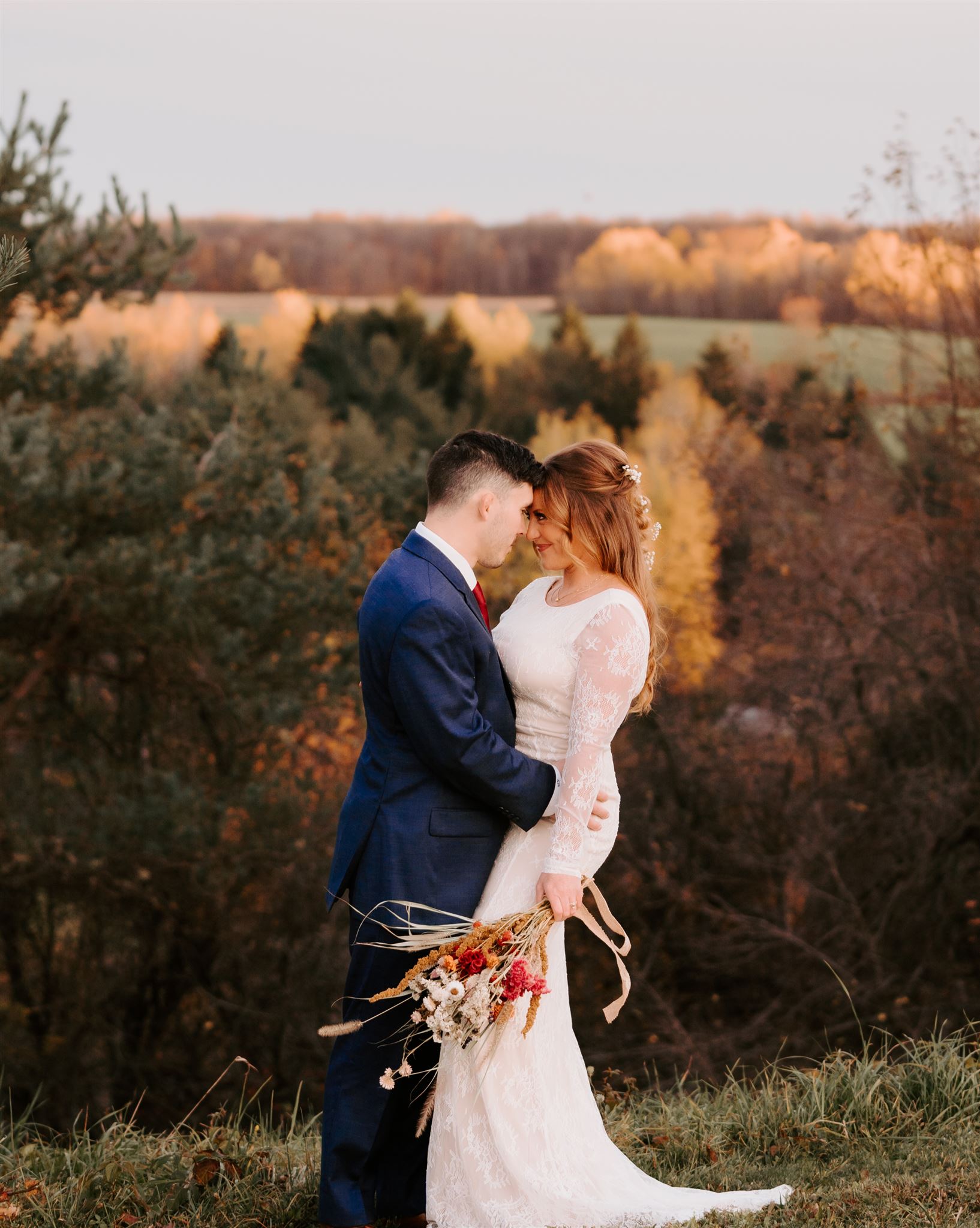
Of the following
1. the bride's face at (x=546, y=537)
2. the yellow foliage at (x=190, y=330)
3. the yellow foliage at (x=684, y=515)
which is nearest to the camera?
the bride's face at (x=546, y=537)

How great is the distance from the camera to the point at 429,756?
3.24 meters

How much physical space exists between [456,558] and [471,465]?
25cm

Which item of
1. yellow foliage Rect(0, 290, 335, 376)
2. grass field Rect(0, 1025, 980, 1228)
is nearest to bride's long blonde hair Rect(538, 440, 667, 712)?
grass field Rect(0, 1025, 980, 1228)

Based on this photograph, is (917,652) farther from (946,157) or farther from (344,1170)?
(344,1170)

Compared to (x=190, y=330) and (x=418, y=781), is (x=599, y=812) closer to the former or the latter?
(x=418, y=781)

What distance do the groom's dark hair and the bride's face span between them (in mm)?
159

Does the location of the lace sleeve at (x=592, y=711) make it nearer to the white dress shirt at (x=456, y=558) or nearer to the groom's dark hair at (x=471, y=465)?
the white dress shirt at (x=456, y=558)

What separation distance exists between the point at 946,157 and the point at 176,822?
27.9 feet

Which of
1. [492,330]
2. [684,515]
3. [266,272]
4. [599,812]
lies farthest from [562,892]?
[266,272]

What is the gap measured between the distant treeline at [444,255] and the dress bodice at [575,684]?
103 feet

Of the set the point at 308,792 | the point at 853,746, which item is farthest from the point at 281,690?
the point at 853,746

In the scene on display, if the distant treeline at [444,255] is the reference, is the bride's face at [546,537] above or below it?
below

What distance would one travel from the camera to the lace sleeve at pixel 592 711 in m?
3.25

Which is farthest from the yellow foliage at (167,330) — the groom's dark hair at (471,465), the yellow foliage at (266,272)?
the groom's dark hair at (471,465)
